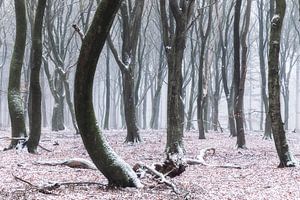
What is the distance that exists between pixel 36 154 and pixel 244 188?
A: 5.25 m

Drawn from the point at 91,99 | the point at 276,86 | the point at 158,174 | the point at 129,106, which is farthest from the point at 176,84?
the point at 129,106

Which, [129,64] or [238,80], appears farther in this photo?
[129,64]

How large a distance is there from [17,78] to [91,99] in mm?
5666

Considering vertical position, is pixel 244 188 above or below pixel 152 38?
below

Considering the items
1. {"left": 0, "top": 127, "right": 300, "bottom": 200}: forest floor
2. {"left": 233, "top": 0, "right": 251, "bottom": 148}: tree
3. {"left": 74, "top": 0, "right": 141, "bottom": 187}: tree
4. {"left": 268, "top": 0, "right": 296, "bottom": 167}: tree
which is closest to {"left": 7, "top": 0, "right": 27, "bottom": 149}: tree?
{"left": 0, "top": 127, "right": 300, "bottom": 200}: forest floor

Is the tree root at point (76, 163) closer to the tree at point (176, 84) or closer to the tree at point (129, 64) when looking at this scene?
the tree at point (176, 84)

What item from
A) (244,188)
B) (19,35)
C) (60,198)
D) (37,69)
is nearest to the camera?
(60,198)

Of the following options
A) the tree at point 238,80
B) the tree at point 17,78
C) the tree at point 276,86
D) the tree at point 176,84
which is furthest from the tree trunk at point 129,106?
the tree at point 276,86

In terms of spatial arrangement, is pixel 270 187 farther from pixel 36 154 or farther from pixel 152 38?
pixel 152 38

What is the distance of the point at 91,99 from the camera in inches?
208

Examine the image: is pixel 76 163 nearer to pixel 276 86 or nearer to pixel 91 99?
pixel 91 99

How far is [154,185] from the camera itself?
589 cm

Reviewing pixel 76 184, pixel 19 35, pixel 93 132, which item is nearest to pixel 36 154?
pixel 19 35

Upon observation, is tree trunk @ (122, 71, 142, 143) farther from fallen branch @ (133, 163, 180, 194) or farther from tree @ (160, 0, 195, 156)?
fallen branch @ (133, 163, 180, 194)
